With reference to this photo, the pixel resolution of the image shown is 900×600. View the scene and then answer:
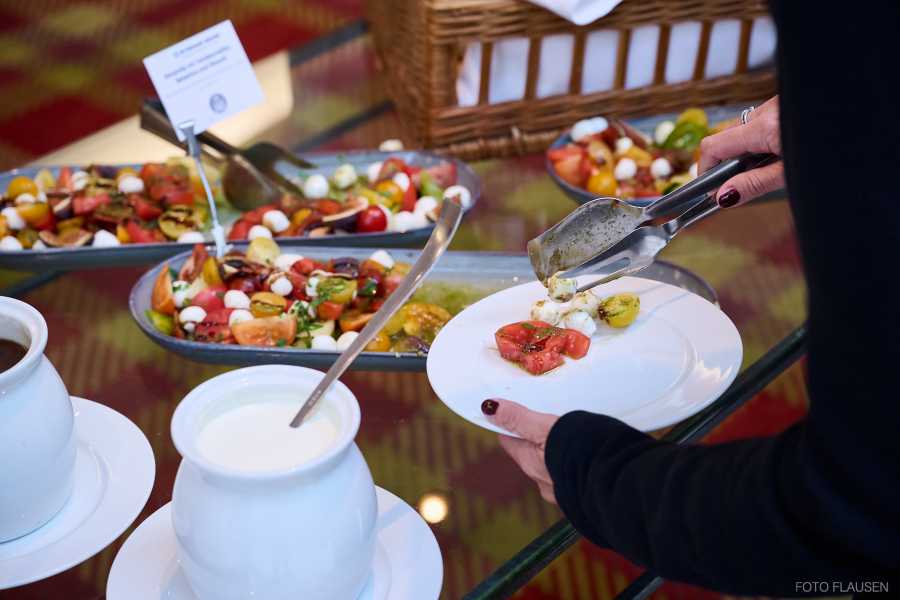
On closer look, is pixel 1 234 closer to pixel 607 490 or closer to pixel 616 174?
pixel 616 174

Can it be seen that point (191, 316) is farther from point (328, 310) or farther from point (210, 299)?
point (328, 310)

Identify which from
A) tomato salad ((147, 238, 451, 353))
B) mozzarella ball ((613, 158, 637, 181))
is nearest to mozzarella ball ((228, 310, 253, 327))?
tomato salad ((147, 238, 451, 353))

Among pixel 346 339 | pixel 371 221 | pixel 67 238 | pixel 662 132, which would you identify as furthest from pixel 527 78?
pixel 67 238

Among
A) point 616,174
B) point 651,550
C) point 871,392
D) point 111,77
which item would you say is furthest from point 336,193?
point 871,392

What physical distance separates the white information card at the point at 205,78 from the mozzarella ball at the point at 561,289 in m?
0.52

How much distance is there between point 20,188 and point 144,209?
0.19 m

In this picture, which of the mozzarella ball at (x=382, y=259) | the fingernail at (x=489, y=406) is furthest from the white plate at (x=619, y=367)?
the mozzarella ball at (x=382, y=259)

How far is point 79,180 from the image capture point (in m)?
1.45

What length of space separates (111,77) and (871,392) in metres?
1.83

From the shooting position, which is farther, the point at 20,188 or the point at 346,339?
the point at 20,188

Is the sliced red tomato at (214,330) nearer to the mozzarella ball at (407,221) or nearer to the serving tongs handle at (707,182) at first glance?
the mozzarella ball at (407,221)

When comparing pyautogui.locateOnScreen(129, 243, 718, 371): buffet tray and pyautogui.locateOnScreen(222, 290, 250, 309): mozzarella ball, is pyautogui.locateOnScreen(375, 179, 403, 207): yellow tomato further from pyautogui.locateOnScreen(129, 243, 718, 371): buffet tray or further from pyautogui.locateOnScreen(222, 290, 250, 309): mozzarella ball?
pyautogui.locateOnScreen(222, 290, 250, 309): mozzarella ball

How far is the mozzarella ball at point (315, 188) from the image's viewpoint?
1460mm

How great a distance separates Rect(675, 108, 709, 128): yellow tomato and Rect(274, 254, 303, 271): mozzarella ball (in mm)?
639
